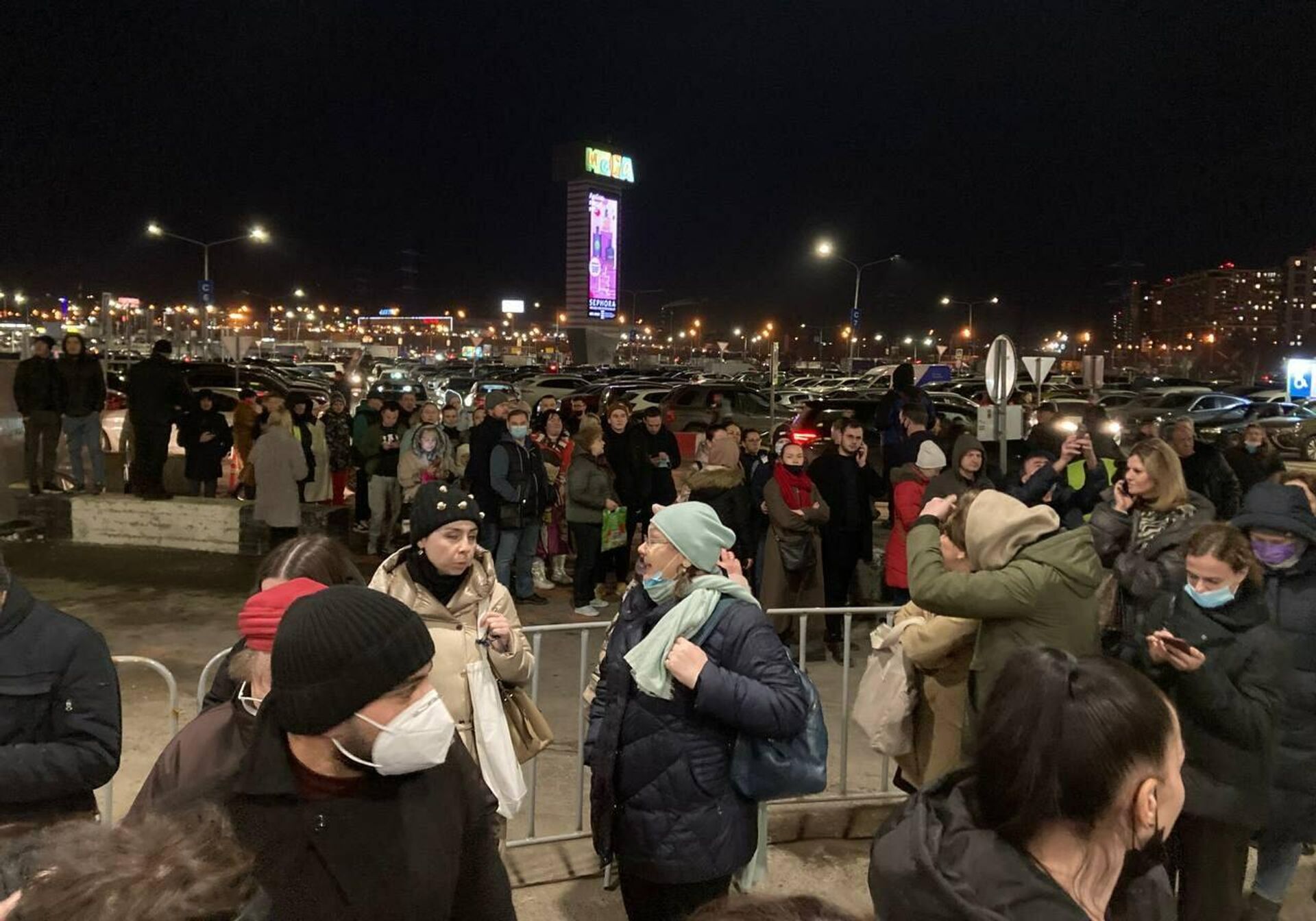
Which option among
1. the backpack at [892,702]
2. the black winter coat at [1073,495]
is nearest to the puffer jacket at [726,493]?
the black winter coat at [1073,495]

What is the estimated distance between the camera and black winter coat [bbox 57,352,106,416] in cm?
1174

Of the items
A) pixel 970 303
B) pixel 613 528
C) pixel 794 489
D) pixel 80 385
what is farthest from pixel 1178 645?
pixel 970 303

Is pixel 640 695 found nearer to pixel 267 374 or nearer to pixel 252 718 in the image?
pixel 252 718

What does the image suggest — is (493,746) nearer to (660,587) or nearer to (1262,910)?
(660,587)

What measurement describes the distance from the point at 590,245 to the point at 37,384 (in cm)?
7914

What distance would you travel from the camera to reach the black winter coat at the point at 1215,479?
9.50 m

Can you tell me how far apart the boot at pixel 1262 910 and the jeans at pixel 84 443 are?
1186 centimetres

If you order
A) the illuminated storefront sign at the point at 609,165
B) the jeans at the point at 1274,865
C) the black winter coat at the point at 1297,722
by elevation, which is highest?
the illuminated storefront sign at the point at 609,165

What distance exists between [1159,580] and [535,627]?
2.94 metres

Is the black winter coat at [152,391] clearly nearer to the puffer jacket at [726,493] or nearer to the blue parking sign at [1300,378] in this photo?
the puffer jacket at [726,493]

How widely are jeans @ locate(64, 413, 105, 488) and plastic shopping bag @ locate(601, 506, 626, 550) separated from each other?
6067 mm

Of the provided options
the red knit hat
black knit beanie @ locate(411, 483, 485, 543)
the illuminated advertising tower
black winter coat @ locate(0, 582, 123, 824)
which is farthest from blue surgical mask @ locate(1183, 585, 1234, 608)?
the illuminated advertising tower

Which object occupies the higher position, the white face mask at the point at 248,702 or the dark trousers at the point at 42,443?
the dark trousers at the point at 42,443

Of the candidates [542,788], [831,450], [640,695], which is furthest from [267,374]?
[640,695]
